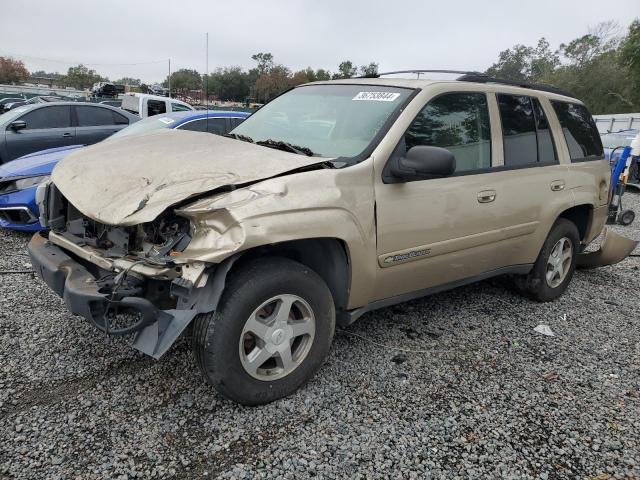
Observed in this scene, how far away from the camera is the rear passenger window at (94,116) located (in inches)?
357

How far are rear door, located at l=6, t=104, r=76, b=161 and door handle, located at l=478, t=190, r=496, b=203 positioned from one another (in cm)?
769

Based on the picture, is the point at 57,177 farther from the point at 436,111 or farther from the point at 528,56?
the point at 528,56

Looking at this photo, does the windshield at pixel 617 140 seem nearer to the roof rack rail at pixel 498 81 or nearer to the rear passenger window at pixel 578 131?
the rear passenger window at pixel 578 131

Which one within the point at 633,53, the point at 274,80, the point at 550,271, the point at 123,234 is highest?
the point at 633,53

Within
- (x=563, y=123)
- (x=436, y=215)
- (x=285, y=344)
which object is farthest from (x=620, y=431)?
(x=563, y=123)

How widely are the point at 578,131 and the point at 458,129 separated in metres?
1.82

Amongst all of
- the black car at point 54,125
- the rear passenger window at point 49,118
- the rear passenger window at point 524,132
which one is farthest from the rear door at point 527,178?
the rear passenger window at point 49,118

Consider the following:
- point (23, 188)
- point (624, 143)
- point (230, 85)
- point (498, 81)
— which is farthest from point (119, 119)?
point (230, 85)

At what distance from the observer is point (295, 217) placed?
248cm

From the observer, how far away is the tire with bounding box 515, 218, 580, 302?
4.28m

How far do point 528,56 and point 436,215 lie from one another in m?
89.1

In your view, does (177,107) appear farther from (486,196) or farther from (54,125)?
(486,196)

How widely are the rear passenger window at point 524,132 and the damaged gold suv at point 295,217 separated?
0.02 m

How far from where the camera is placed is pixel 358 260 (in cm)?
284
